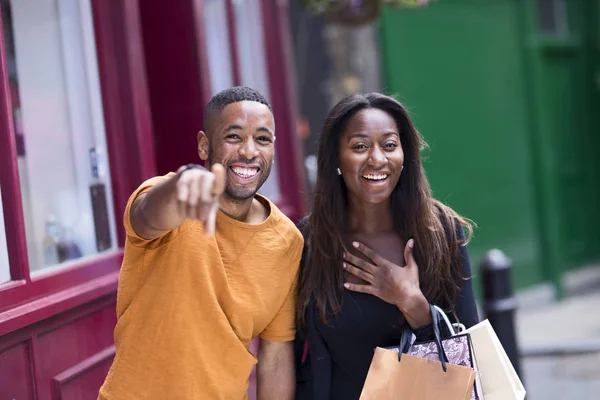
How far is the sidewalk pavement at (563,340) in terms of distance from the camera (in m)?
5.96

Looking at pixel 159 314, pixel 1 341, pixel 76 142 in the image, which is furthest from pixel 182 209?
pixel 76 142

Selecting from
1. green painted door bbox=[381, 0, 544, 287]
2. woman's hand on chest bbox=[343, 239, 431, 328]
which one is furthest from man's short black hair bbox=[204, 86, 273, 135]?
green painted door bbox=[381, 0, 544, 287]

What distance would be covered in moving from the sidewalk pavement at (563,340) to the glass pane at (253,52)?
200 centimetres

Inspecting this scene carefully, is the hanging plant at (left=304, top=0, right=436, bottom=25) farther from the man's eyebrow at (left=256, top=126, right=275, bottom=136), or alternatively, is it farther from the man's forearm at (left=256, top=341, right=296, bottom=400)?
the man's forearm at (left=256, top=341, right=296, bottom=400)

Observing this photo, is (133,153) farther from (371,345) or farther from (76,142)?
(371,345)

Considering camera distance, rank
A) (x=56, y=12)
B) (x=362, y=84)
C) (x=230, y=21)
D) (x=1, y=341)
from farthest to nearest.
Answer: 1. (x=362, y=84)
2. (x=230, y=21)
3. (x=56, y=12)
4. (x=1, y=341)

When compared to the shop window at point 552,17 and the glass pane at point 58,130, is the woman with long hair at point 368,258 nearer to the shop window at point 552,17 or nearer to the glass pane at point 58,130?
the glass pane at point 58,130

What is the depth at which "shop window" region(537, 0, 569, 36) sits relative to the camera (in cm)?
936

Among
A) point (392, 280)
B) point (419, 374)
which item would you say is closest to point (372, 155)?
point (392, 280)

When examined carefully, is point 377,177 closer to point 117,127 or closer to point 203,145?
point 203,145

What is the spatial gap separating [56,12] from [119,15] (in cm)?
32

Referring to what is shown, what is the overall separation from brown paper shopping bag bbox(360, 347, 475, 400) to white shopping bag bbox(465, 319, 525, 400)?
0.12 m

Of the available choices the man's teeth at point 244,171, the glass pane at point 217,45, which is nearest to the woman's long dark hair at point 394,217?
the man's teeth at point 244,171

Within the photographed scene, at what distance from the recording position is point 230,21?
5.43 metres
